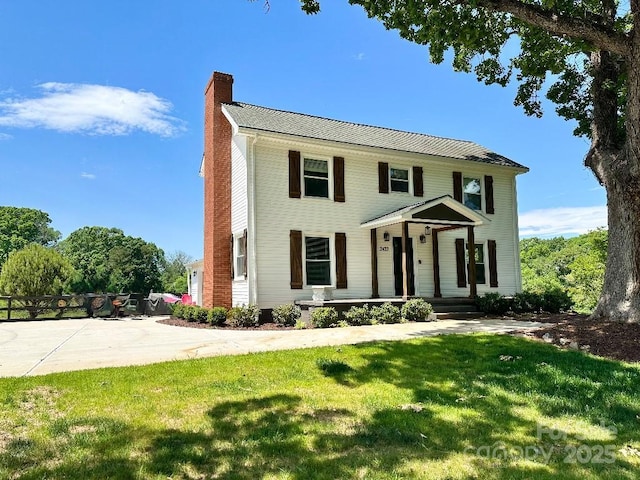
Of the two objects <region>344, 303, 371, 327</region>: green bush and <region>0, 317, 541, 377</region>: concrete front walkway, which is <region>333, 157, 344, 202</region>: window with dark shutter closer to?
<region>344, 303, 371, 327</region>: green bush

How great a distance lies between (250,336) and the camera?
9.81 m

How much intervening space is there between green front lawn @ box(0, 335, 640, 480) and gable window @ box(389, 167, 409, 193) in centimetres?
1015

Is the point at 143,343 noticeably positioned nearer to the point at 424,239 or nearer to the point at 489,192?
the point at 424,239

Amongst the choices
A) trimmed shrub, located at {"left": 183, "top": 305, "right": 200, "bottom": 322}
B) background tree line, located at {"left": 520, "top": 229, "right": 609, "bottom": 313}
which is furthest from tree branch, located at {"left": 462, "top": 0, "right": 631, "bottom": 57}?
trimmed shrub, located at {"left": 183, "top": 305, "right": 200, "bottom": 322}

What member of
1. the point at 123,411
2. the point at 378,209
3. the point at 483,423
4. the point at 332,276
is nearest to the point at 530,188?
the point at 378,209

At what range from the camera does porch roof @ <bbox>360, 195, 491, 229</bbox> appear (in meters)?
13.5

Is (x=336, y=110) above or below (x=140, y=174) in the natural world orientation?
below

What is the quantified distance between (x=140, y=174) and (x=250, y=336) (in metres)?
44.1

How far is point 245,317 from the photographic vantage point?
483 inches

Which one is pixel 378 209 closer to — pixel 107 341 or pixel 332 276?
pixel 332 276

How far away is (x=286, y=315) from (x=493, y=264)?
936 cm

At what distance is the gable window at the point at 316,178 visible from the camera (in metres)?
14.3

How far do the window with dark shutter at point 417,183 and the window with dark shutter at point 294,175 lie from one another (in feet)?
15.5

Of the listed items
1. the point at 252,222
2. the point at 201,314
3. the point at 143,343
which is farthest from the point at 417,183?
the point at 143,343
